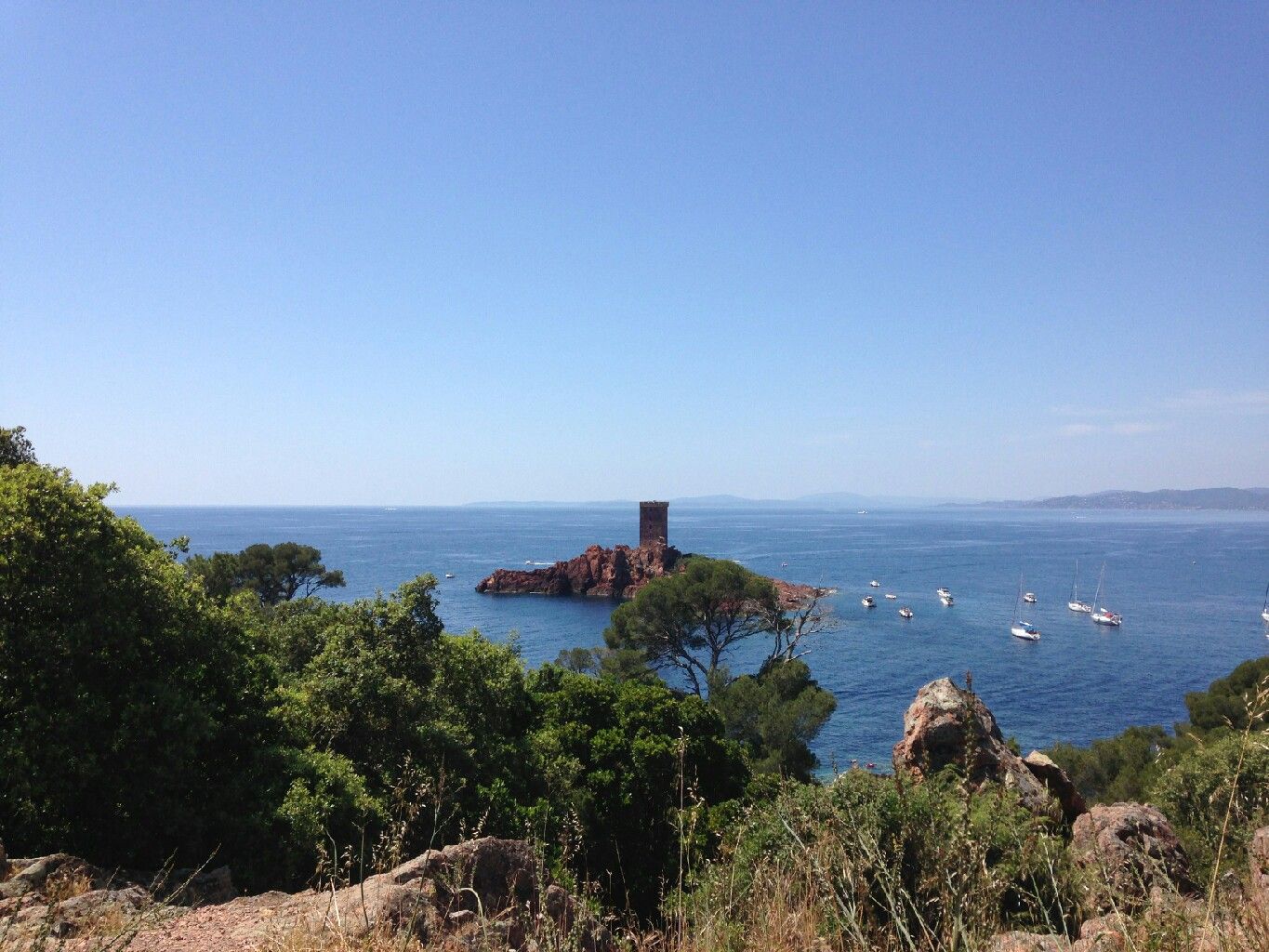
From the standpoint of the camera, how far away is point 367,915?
177 inches

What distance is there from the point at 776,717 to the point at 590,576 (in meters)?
65.2

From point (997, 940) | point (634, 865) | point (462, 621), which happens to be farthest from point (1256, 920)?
point (462, 621)

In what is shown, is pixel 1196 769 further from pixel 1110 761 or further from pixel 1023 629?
pixel 1023 629

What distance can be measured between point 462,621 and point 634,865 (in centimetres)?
5459

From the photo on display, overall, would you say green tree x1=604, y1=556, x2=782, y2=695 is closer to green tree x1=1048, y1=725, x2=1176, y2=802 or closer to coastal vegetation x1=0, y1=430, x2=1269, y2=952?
green tree x1=1048, y1=725, x2=1176, y2=802

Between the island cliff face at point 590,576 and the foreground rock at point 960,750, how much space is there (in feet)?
260

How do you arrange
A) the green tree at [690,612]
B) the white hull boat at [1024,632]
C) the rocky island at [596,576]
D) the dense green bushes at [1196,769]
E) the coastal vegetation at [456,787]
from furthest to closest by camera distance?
the rocky island at [596,576] < the white hull boat at [1024,632] < the green tree at [690,612] < the dense green bushes at [1196,769] < the coastal vegetation at [456,787]

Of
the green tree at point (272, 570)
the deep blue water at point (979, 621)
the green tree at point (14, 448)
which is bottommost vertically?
the deep blue water at point (979, 621)

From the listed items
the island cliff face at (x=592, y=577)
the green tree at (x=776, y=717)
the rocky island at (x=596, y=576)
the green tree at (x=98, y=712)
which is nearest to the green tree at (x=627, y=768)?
the green tree at (x=98, y=712)

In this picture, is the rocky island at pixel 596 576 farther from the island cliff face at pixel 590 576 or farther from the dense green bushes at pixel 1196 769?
the dense green bushes at pixel 1196 769

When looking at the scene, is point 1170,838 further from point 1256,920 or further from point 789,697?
point 789,697

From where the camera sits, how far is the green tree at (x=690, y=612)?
139ft

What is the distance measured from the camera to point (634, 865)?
16219 mm

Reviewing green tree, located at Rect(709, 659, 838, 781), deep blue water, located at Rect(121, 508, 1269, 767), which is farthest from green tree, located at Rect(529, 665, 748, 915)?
deep blue water, located at Rect(121, 508, 1269, 767)
